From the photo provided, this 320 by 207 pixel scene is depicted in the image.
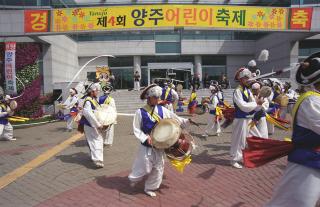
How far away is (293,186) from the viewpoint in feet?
11.0

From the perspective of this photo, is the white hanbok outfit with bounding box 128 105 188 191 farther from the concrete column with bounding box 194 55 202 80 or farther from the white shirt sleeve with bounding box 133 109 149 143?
the concrete column with bounding box 194 55 202 80

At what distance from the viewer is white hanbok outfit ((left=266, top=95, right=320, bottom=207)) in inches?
128

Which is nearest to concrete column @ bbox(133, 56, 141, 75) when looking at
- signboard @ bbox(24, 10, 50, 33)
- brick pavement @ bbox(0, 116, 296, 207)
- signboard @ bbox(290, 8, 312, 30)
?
signboard @ bbox(24, 10, 50, 33)

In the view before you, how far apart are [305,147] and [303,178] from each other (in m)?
0.32

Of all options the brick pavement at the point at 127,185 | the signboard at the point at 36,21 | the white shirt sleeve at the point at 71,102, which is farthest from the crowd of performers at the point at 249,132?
the signboard at the point at 36,21

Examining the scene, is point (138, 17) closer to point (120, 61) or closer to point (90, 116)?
point (120, 61)

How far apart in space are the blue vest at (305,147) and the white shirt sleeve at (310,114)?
8 centimetres

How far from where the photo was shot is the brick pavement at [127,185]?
5180mm

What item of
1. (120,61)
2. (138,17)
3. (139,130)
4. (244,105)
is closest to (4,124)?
(139,130)

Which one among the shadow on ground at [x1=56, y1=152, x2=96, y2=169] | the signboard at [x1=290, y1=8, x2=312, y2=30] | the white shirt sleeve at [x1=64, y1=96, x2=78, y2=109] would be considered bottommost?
the shadow on ground at [x1=56, y1=152, x2=96, y2=169]

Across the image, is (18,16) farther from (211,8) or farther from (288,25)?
(288,25)

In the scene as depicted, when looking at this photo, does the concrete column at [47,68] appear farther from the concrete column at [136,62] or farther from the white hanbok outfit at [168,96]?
the white hanbok outfit at [168,96]

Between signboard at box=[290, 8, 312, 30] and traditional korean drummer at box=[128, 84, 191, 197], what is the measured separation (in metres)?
17.3

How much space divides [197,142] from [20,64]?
1528 cm
